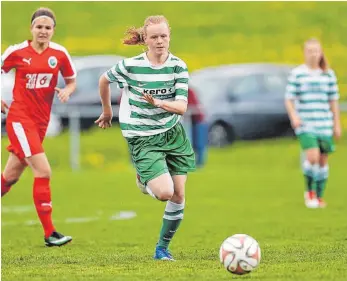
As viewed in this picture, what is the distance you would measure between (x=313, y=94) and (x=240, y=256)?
6.81 m

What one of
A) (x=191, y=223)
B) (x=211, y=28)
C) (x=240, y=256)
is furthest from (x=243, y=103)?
(x=240, y=256)

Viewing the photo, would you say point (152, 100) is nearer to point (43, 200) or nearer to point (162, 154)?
point (162, 154)

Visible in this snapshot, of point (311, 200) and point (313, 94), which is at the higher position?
point (313, 94)

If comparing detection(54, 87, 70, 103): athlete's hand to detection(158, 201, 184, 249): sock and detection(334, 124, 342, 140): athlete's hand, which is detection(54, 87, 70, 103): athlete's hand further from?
detection(334, 124, 342, 140): athlete's hand

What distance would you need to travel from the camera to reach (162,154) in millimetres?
9148

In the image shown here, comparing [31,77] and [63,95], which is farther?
[31,77]

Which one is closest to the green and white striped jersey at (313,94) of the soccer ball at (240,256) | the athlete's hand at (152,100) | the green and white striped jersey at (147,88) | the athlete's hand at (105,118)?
the athlete's hand at (105,118)

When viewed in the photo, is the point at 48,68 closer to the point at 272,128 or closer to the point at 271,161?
the point at 271,161

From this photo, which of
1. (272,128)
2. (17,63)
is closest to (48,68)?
(17,63)

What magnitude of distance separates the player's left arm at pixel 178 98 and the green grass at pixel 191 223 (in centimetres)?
124

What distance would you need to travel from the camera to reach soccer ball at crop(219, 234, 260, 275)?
7.97m

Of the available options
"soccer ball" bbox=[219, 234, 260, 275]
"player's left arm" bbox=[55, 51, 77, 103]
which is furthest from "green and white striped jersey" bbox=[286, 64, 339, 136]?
"soccer ball" bbox=[219, 234, 260, 275]

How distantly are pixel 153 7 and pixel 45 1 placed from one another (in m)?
3.95

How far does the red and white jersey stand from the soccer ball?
3.18m
